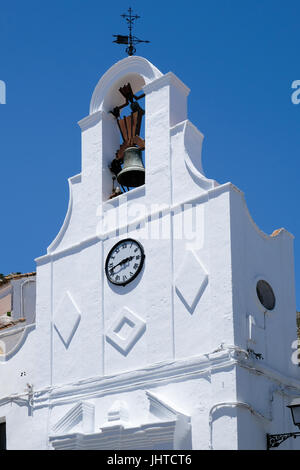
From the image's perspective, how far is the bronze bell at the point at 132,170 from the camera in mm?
21438

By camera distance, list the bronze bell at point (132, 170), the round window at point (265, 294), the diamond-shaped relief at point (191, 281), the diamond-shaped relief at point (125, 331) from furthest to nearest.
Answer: the bronze bell at point (132, 170), the diamond-shaped relief at point (125, 331), the round window at point (265, 294), the diamond-shaped relief at point (191, 281)

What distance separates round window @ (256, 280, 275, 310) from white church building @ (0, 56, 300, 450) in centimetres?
3

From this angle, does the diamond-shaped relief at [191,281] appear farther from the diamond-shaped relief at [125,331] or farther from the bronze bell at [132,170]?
the bronze bell at [132,170]

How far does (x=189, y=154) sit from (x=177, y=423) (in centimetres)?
551

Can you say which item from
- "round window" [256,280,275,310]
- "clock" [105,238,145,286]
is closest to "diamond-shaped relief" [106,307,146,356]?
Answer: "clock" [105,238,145,286]

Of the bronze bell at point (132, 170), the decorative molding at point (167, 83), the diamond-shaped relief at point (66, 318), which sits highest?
the decorative molding at point (167, 83)

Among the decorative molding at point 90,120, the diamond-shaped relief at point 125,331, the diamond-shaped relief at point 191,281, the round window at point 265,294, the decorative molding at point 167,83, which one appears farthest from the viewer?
the decorative molding at point 90,120

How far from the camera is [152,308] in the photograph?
1955 cm

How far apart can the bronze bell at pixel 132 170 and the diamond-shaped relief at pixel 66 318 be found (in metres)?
2.70

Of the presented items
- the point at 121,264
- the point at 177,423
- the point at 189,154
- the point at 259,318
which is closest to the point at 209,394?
the point at 177,423

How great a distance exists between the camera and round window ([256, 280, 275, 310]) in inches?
766

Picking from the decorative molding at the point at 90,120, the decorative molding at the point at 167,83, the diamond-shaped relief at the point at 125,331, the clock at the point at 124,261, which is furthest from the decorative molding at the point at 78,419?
the decorative molding at the point at 167,83

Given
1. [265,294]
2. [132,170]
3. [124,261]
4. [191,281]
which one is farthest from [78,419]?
[132,170]

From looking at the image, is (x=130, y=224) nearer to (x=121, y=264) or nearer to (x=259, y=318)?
(x=121, y=264)
